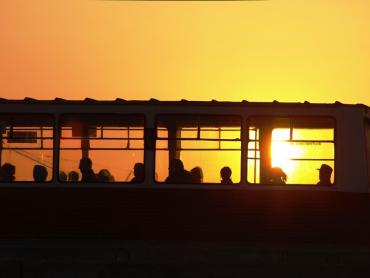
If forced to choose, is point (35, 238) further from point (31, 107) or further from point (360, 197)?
point (360, 197)

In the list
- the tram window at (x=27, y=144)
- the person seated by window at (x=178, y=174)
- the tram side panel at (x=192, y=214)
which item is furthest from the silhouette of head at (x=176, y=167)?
the tram window at (x=27, y=144)

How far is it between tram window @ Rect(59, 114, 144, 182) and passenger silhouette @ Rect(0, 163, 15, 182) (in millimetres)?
876

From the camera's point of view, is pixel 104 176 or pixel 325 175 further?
pixel 104 176

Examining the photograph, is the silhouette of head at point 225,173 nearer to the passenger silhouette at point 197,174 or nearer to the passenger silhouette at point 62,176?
the passenger silhouette at point 197,174

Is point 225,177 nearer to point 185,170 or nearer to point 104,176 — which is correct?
point 185,170

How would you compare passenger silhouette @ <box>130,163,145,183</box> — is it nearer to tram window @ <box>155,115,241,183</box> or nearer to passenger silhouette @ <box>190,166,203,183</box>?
tram window @ <box>155,115,241,183</box>

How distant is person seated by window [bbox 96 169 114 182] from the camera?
17.7m

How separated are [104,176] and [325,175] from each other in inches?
154

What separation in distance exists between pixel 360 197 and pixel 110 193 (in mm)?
4455

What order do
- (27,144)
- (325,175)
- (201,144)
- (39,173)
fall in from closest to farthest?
1. (201,144)
2. (27,144)
3. (325,175)
4. (39,173)

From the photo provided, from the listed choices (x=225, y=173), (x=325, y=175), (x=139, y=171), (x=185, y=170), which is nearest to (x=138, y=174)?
(x=139, y=171)

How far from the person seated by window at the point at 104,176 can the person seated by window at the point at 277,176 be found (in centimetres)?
284

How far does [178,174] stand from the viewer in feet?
57.5

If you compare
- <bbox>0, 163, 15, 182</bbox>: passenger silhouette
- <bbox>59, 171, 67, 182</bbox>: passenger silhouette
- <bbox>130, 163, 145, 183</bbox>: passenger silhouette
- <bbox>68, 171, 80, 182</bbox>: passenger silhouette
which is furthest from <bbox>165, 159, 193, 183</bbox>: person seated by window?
<bbox>0, 163, 15, 182</bbox>: passenger silhouette
